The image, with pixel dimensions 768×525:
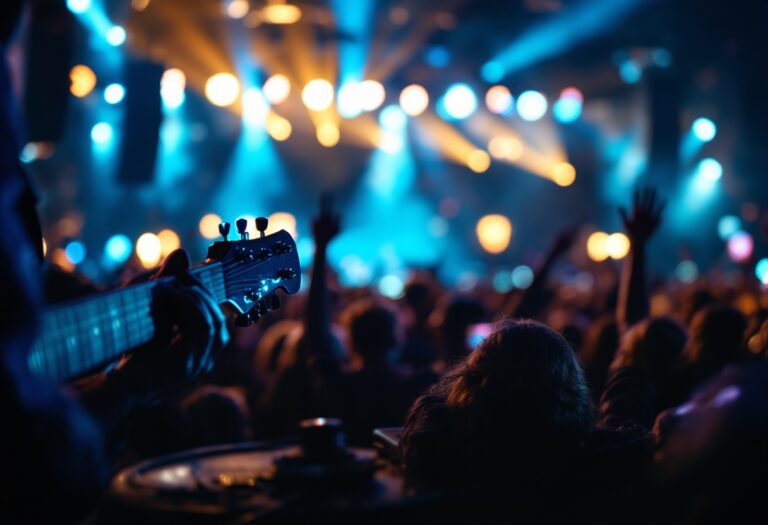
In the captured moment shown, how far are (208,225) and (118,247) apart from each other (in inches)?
160

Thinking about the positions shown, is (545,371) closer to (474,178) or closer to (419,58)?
(419,58)

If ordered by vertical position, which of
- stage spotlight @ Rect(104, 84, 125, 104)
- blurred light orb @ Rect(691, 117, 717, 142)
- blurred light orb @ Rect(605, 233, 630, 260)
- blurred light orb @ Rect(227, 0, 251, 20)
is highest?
blurred light orb @ Rect(227, 0, 251, 20)

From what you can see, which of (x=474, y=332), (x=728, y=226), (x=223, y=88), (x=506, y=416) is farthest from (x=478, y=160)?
(x=506, y=416)

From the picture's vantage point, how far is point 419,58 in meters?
21.3

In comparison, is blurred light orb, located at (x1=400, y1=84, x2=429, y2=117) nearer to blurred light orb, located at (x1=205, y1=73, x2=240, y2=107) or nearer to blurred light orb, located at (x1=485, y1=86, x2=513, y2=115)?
blurred light orb, located at (x1=485, y1=86, x2=513, y2=115)

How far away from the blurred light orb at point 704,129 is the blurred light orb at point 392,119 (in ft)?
27.4

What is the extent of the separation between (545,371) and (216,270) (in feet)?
3.33

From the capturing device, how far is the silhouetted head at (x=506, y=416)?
6.79 ft

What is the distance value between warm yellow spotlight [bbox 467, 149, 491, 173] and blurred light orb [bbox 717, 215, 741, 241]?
7938 mm

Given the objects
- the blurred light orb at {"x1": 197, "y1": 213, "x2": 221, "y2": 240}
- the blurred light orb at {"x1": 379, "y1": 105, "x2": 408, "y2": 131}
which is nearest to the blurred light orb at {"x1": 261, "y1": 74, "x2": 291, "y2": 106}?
the blurred light orb at {"x1": 379, "y1": 105, "x2": 408, "y2": 131}

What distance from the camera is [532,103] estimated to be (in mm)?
20859

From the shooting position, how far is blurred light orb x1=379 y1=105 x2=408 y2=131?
2361 centimetres

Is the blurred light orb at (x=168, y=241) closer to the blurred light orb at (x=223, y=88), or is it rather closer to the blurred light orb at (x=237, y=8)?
the blurred light orb at (x=223, y=88)

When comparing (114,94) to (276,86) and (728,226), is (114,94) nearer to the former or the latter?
(276,86)
